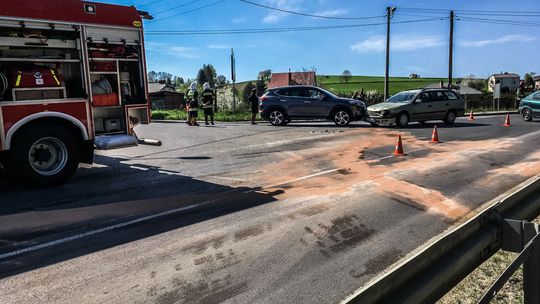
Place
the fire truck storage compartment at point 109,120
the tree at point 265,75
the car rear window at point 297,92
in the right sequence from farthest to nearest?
the tree at point 265,75
the car rear window at point 297,92
the fire truck storage compartment at point 109,120

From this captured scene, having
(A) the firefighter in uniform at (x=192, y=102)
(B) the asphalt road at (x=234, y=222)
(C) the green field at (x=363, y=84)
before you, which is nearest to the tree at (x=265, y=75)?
(C) the green field at (x=363, y=84)

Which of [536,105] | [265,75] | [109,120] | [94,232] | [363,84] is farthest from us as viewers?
[363,84]

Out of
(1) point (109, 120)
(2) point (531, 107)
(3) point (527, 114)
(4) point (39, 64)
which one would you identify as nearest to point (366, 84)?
(3) point (527, 114)

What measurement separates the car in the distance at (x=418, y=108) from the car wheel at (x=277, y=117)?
3.81 metres

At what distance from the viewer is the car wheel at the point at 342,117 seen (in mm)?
19250

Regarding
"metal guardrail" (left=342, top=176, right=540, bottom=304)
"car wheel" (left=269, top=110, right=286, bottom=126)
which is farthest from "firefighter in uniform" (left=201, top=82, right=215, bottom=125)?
"metal guardrail" (left=342, top=176, right=540, bottom=304)

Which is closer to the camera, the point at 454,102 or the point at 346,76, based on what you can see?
the point at 454,102

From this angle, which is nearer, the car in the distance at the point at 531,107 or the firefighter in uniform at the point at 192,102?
the car in the distance at the point at 531,107

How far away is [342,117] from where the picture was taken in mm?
19328

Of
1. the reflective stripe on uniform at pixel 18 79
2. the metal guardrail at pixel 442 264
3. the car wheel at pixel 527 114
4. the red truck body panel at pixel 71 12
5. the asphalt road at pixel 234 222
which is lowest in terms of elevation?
the asphalt road at pixel 234 222

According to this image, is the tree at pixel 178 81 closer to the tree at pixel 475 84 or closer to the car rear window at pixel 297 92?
the tree at pixel 475 84

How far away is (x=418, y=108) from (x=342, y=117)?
3.16 metres

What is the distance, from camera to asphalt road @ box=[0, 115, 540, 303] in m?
3.95

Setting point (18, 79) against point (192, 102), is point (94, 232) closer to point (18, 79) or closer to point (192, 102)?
point (18, 79)
